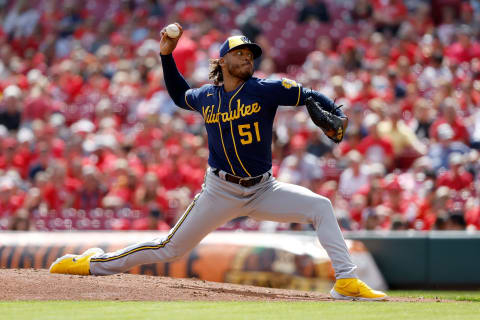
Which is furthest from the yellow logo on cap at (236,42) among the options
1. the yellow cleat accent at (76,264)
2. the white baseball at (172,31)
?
the yellow cleat accent at (76,264)

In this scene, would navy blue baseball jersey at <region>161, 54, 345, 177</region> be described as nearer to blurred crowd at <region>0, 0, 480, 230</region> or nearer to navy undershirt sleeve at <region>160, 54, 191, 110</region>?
navy undershirt sleeve at <region>160, 54, 191, 110</region>

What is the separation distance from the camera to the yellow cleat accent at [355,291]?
568 cm

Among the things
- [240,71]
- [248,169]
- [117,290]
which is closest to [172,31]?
[240,71]

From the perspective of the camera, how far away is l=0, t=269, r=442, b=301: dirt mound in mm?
5828

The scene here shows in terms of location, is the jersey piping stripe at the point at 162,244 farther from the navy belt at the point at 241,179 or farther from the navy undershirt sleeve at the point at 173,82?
the navy undershirt sleeve at the point at 173,82

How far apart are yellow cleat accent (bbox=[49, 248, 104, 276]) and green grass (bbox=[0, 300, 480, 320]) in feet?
3.02

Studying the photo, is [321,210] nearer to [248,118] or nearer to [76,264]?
[248,118]

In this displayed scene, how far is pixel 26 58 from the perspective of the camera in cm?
1678

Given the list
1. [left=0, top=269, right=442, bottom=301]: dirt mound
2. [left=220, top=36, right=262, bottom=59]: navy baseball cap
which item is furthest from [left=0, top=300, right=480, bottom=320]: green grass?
[left=220, top=36, right=262, bottom=59]: navy baseball cap

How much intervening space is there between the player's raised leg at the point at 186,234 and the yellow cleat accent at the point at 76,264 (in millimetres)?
182


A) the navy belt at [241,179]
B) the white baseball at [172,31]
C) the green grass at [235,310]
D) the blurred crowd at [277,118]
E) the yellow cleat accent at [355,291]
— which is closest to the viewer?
the green grass at [235,310]

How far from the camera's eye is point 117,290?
19.8ft

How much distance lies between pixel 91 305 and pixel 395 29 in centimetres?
986

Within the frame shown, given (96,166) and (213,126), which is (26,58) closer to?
(96,166)
